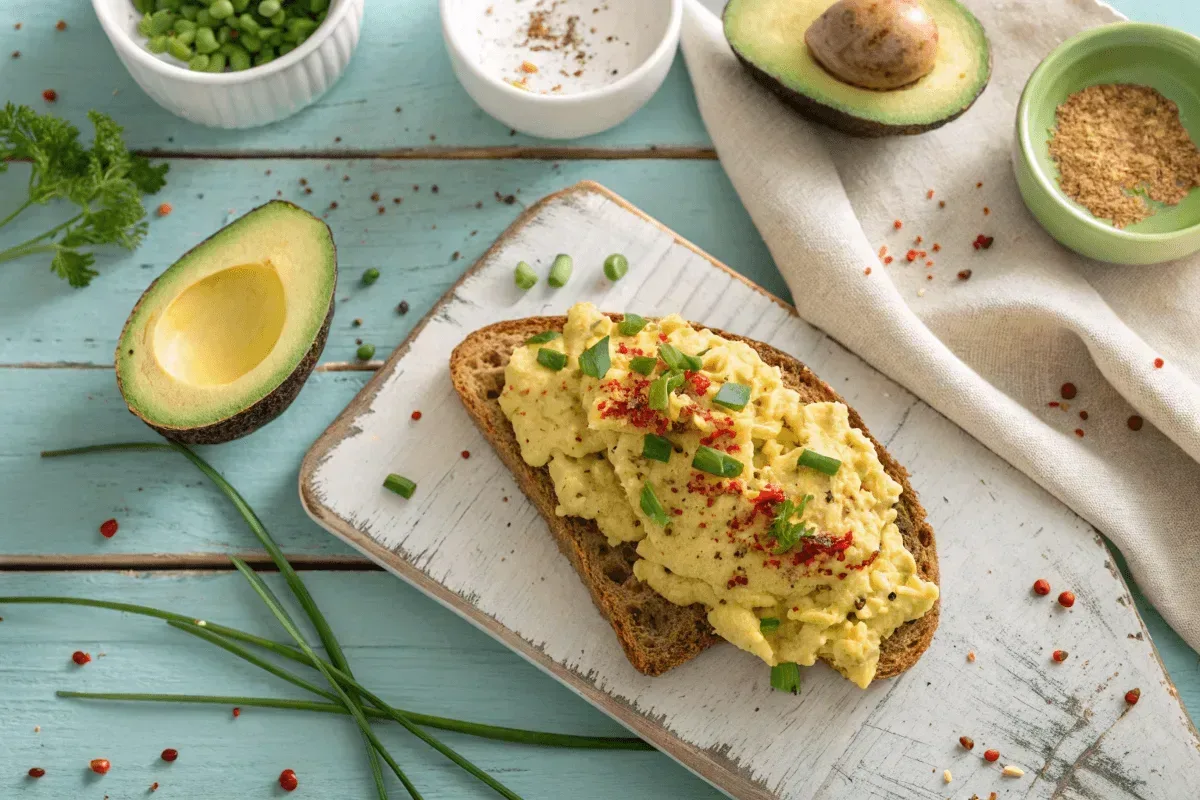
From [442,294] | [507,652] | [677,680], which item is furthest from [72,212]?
[677,680]

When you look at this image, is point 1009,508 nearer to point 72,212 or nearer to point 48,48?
point 72,212

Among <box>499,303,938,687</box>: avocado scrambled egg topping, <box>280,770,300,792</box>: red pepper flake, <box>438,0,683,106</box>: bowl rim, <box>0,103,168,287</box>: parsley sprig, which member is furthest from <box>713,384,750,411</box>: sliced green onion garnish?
<box>0,103,168,287</box>: parsley sprig

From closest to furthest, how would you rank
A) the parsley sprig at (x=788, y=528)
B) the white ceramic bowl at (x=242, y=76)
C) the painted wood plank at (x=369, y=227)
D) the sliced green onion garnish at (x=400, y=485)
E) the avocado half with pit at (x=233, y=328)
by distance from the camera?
1. the parsley sprig at (x=788, y=528)
2. the avocado half with pit at (x=233, y=328)
3. the sliced green onion garnish at (x=400, y=485)
4. the white ceramic bowl at (x=242, y=76)
5. the painted wood plank at (x=369, y=227)

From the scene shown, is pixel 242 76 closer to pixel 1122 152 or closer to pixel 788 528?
pixel 788 528

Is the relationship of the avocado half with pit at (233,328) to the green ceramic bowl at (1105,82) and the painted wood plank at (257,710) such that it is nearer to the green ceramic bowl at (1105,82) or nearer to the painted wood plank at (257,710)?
the painted wood plank at (257,710)


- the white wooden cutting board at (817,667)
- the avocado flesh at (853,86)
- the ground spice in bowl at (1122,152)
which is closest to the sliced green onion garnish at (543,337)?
the white wooden cutting board at (817,667)
